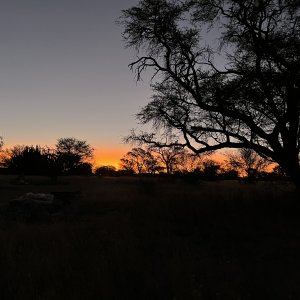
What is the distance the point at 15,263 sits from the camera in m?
7.02

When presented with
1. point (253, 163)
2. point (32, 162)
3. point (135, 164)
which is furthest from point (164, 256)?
point (135, 164)

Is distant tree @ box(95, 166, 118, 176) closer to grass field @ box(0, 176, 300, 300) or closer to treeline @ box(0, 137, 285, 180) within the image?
treeline @ box(0, 137, 285, 180)

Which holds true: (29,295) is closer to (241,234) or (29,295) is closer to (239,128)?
(241,234)

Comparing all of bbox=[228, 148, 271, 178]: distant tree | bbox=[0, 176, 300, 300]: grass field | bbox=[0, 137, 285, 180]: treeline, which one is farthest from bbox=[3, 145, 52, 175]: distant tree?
bbox=[0, 176, 300, 300]: grass field

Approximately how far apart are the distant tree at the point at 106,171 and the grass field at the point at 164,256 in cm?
8349

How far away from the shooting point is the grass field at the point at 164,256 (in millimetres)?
5801

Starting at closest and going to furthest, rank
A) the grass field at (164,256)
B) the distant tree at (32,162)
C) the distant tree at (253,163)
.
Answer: the grass field at (164,256) < the distant tree at (253,163) < the distant tree at (32,162)

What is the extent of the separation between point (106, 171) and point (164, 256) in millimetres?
92387

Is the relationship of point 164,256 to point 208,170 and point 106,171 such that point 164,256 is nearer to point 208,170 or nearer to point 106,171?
point 208,170

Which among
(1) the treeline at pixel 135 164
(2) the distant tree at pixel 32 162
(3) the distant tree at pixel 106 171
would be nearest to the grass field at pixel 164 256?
(1) the treeline at pixel 135 164

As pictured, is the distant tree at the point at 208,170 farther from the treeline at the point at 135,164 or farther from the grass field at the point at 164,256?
the grass field at the point at 164,256

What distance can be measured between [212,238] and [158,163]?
76098 millimetres

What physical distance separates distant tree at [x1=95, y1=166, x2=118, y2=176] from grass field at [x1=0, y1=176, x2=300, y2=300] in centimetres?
8349

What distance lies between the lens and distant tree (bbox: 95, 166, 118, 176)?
9631 centimetres
